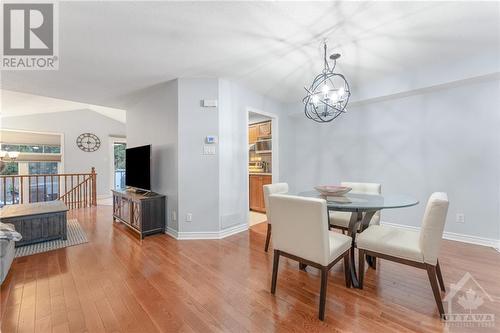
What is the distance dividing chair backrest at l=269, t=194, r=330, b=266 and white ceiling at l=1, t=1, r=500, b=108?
63.5 inches

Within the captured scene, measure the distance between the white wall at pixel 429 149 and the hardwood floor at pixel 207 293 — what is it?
2.07 feet

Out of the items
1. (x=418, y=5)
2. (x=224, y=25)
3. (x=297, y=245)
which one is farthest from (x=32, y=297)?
(x=418, y=5)

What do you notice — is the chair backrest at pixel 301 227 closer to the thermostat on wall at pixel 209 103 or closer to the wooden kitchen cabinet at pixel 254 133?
the thermostat on wall at pixel 209 103

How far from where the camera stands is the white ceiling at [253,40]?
188cm

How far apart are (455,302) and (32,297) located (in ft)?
11.5

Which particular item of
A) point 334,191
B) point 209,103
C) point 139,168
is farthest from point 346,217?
point 139,168

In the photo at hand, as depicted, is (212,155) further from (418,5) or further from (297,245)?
(418,5)

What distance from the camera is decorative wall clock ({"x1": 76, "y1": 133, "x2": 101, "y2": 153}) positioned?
22.5 feet

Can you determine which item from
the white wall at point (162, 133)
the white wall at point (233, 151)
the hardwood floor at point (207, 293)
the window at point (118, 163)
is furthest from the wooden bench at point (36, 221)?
the window at point (118, 163)

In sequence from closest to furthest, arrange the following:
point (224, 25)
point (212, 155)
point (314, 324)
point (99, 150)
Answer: point (314, 324), point (224, 25), point (212, 155), point (99, 150)

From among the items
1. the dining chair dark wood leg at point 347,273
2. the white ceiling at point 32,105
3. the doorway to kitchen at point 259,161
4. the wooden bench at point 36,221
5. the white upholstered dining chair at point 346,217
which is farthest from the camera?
the doorway to kitchen at point 259,161

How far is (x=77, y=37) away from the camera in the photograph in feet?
7.25

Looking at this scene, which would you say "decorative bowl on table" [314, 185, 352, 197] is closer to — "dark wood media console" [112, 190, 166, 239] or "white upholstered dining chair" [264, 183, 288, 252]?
"white upholstered dining chair" [264, 183, 288, 252]

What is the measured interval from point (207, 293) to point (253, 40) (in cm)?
250
